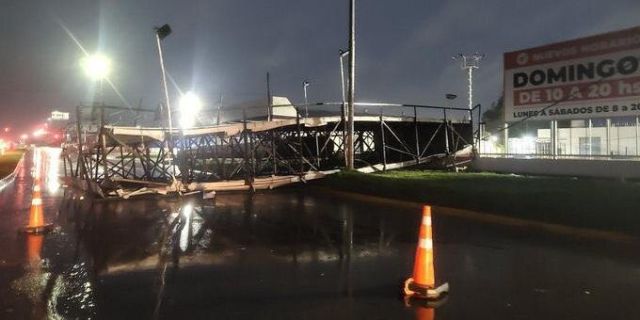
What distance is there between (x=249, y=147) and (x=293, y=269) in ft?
57.4

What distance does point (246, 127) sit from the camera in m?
18.5

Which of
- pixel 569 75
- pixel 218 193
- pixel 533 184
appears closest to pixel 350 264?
pixel 533 184

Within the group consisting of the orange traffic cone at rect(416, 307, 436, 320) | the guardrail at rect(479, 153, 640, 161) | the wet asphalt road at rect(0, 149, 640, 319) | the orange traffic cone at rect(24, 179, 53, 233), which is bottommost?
the orange traffic cone at rect(416, 307, 436, 320)

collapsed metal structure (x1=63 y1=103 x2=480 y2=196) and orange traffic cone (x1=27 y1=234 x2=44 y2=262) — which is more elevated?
collapsed metal structure (x1=63 y1=103 x2=480 y2=196)

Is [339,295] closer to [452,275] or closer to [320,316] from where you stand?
[320,316]

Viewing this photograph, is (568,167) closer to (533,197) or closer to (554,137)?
→ (554,137)

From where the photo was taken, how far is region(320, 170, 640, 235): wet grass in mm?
10273

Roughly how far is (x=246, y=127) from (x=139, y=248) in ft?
32.1

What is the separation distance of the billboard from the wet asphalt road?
9.03m

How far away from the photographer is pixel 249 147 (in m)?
24.7

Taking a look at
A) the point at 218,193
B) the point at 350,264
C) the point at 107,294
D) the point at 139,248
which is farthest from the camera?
the point at 218,193

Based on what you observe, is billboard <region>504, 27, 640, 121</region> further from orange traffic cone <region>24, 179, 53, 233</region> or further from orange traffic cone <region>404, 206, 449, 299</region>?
orange traffic cone <region>24, 179, 53, 233</region>

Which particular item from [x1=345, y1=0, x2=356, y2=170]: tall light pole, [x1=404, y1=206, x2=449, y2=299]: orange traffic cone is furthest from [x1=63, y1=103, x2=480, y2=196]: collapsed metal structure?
[x1=404, y1=206, x2=449, y2=299]: orange traffic cone

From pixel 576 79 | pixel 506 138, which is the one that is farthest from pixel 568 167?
pixel 506 138
